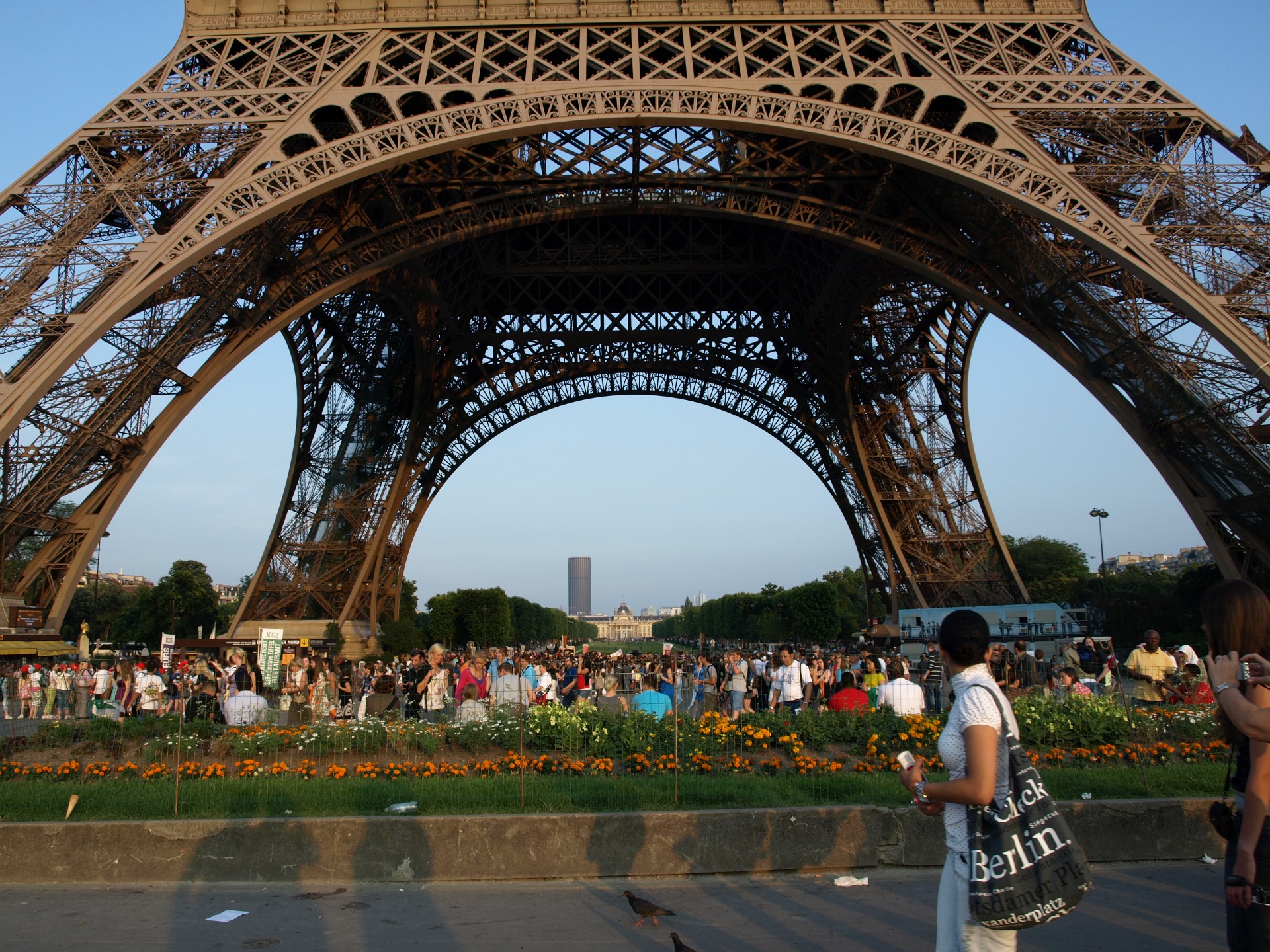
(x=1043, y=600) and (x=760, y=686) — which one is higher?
(x=1043, y=600)

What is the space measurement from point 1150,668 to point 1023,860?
1067 centimetres

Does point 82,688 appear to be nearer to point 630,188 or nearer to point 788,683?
point 788,683

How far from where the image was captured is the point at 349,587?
3353cm

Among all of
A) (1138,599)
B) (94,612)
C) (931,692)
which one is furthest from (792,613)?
(931,692)

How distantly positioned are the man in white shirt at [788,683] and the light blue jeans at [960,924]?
10929 millimetres

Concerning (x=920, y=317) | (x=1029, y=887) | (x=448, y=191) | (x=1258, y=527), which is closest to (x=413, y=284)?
(x=448, y=191)

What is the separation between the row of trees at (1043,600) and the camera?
150 feet

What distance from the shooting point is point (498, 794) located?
823 centimetres

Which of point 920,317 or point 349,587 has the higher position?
point 920,317

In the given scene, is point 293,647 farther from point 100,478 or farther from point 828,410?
point 828,410

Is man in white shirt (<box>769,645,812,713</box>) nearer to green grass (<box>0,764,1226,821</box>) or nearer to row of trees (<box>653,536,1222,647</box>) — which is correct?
green grass (<box>0,764,1226,821</box>)

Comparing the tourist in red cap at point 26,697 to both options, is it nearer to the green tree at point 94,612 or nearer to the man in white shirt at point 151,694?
the man in white shirt at point 151,694

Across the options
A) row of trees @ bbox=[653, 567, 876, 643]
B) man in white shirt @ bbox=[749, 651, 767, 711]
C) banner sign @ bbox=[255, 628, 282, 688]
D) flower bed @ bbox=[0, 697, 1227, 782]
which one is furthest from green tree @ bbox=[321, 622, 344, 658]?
row of trees @ bbox=[653, 567, 876, 643]

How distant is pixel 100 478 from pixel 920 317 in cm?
2506
